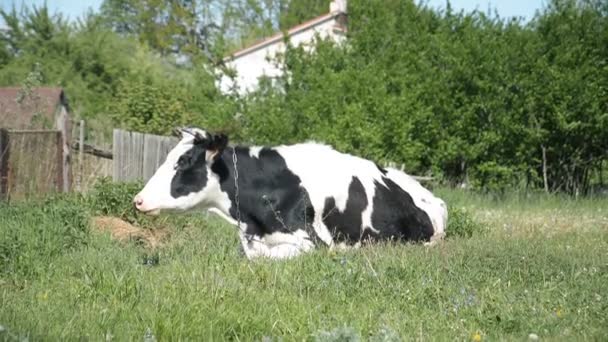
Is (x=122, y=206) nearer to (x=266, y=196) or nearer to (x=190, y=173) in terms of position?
(x=190, y=173)

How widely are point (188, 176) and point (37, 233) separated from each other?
5.38 ft

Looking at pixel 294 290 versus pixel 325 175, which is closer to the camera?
pixel 294 290

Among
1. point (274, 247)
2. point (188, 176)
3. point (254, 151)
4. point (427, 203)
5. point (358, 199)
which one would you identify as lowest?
point (274, 247)

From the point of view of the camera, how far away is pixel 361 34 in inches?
888

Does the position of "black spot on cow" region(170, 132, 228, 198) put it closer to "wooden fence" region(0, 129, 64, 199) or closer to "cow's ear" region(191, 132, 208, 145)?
"cow's ear" region(191, 132, 208, 145)

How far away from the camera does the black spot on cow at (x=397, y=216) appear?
29.8 feet

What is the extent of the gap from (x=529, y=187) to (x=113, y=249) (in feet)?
40.3

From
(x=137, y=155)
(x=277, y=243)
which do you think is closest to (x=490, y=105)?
(x=137, y=155)

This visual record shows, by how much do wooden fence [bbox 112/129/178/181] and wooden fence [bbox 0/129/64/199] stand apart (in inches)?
62.0

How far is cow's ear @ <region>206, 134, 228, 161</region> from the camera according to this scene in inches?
324

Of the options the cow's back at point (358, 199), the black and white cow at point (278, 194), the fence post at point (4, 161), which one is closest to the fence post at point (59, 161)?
the fence post at point (4, 161)

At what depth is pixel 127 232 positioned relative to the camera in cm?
980

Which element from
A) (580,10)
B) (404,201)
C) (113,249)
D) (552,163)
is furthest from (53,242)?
(580,10)

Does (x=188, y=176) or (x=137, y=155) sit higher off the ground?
(x=188, y=176)
